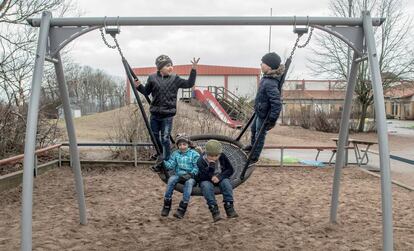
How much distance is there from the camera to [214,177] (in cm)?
480

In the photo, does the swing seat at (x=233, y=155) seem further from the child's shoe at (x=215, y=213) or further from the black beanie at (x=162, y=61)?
the black beanie at (x=162, y=61)

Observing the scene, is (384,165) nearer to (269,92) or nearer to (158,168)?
(269,92)

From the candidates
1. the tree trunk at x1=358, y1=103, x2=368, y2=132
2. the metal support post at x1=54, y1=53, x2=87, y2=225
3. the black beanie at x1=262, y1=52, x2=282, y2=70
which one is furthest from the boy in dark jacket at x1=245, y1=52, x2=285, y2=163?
the tree trunk at x1=358, y1=103, x2=368, y2=132

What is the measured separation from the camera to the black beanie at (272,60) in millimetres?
4805

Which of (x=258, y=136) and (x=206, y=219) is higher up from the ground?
(x=258, y=136)

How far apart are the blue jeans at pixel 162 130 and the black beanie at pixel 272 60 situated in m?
1.29

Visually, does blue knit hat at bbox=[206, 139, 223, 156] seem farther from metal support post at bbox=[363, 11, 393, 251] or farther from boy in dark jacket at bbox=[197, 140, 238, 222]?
metal support post at bbox=[363, 11, 393, 251]

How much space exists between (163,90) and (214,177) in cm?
113

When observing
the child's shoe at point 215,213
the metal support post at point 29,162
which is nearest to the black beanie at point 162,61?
the metal support post at point 29,162

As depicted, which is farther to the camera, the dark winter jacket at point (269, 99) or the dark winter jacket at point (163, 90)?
the dark winter jacket at point (163, 90)

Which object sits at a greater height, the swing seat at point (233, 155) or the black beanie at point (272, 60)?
the black beanie at point (272, 60)

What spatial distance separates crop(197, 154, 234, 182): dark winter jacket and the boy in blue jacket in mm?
117

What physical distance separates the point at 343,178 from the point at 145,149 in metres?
4.84

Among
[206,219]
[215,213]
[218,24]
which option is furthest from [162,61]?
[206,219]
